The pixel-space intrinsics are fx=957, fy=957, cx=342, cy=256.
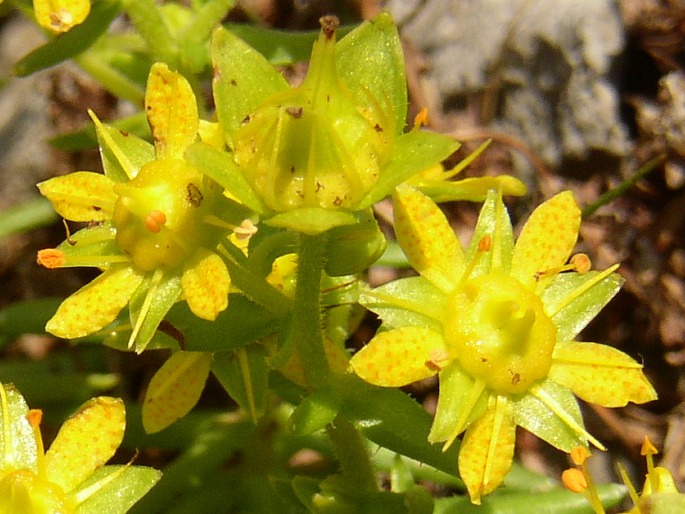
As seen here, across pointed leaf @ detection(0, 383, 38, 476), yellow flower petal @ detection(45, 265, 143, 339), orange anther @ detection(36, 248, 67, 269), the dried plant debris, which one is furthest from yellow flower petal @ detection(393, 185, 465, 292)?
the dried plant debris

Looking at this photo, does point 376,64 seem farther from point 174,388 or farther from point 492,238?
point 174,388

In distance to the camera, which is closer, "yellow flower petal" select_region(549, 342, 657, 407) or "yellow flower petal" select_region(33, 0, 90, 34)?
"yellow flower petal" select_region(549, 342, 657, 407)

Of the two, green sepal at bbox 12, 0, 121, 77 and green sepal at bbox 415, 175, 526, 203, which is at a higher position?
green sepal at bbox 12, 0, 121, 77

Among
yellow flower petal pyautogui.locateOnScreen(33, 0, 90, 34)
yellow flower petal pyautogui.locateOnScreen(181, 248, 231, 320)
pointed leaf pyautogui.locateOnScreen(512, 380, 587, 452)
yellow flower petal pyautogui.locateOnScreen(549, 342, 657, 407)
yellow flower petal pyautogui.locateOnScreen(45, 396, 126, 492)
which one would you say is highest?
yellow flower petal pyautogui.locateOnScreen(33, 0, 90, 34)

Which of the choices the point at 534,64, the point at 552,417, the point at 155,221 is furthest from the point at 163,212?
the point at 534,64

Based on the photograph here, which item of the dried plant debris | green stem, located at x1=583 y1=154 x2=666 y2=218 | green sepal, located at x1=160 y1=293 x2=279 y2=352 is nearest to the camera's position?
green sepal, located at x1=160 y1=293 x2=279 y2=352

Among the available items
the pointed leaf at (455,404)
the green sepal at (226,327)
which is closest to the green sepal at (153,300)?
the green sepal at (226,327)

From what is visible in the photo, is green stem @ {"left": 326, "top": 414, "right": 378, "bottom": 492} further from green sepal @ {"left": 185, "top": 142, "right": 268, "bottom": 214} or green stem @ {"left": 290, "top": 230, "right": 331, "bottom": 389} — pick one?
green sepal @ {"left": 185, "top": 142, "right": 268, "bottom": 214}
